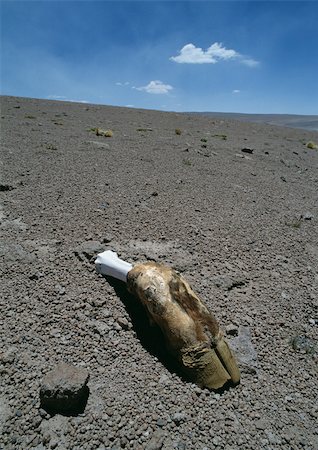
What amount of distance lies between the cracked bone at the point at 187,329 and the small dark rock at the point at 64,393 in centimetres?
81

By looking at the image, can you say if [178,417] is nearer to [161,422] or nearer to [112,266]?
[161,422]

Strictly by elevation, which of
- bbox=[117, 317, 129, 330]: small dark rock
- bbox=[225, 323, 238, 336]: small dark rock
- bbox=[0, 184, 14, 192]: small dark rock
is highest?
bbox=[0, 184, 14, 192]: small dark rock

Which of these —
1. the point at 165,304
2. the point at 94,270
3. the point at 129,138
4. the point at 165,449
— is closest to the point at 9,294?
the point at 94,270

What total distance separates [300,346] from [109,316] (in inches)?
79.5

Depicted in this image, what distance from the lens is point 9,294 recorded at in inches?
128

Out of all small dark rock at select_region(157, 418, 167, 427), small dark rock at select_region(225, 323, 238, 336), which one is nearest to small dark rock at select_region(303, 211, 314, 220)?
small dark rock at select_region(225, 323, 238, 336)

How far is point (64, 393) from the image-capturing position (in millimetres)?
2389

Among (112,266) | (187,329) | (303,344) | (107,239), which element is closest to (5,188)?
(107,239)

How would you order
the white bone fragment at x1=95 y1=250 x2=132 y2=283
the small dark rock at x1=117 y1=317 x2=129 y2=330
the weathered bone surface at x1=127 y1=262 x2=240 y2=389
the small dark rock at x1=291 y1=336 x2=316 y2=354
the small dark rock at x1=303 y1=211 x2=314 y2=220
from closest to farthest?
the weathered bone surface at x1=127 y1=262 x2=240 y2=389, the small dark rock at x1=117 y1=317 x2=129 y2=330, the small dark rock at x1=291 y1=336 x2=316 y2=354, the white bone fragment at x1=95 y1=250 x2=132 y2=283, the small dark rock at x1=303 y1=211 x2=314 y2=220

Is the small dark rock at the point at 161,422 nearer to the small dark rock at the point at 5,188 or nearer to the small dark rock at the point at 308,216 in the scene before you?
the small dark rock at the point at 5,188

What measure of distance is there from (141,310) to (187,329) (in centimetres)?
68

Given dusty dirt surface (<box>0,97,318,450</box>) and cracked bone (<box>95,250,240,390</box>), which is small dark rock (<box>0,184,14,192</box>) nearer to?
dusty dirt surface (<box>0,97,318,450</box>)

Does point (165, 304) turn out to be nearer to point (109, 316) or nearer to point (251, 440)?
point (109, 316)

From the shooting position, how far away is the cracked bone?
2.66 metres
